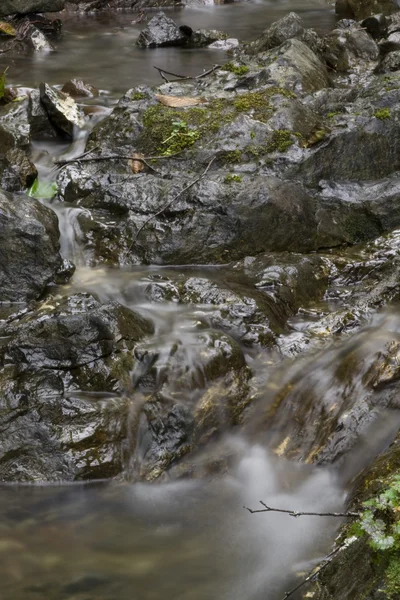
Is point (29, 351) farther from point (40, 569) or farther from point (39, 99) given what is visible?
point (39, 99)

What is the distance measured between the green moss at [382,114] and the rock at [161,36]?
7.23 m

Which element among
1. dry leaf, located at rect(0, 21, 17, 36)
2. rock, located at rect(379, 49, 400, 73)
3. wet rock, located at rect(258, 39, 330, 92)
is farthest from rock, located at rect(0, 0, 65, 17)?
rock, located at rect(379, 49, 400, 73)

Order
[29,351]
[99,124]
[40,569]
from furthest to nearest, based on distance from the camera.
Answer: [99,124] → [29,351] → [40,569]

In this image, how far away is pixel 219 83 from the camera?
28.3 feet

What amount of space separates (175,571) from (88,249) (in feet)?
11.2

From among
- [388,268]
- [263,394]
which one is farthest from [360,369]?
[388,268]

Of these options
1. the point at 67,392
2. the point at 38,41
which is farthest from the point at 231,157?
the point at 38,41

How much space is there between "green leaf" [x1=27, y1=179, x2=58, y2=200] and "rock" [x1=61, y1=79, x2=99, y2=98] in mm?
2915

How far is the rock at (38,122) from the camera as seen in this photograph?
325 inches

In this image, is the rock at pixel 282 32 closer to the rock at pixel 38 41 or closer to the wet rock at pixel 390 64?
the wet rock at pixel 390 64

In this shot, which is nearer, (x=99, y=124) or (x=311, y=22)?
(x=99, y=124)

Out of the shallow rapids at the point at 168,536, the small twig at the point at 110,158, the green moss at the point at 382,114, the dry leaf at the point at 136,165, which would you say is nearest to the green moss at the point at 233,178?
the small twig at the point at 110,158

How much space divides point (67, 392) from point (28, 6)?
12.7 meters

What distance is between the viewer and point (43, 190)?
720cm
